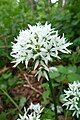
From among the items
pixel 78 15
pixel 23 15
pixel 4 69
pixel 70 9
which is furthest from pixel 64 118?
pixel 23 15

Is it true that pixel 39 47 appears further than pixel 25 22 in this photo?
No

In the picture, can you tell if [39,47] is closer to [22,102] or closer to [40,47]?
[40,47]

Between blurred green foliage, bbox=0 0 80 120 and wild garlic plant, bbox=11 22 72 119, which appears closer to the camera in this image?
wild garlic plant, bbox=11 22 72 119

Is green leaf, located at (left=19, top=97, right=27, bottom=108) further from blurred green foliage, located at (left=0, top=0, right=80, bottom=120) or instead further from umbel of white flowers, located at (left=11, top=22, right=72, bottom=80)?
umbel of white flowers, located at (left=11, top=22, right=72, bottom=80)

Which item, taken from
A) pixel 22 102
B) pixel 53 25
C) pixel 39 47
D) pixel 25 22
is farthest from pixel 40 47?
pixel 25 22

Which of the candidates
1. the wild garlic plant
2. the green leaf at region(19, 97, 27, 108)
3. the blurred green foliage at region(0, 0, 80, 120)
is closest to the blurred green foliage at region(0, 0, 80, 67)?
the blurred green foliage at region(0, 0, 80, 120)

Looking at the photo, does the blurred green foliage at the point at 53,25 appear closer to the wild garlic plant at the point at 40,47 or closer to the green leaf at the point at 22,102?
the green leaf at the point at 22,102

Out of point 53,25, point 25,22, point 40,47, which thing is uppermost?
point 25,22

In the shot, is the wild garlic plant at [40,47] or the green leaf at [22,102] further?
the green leaf at [22,102]

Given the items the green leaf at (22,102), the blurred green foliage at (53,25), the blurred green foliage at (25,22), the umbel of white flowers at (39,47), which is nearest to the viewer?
the umbel of white flowers at (39,47)

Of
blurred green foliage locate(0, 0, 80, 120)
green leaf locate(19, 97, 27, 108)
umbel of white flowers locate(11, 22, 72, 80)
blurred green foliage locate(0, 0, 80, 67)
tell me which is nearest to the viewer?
umbel of white flowers locate(11, 22, 72, 80)

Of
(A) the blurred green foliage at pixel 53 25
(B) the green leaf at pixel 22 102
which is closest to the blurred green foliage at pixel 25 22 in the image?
(A) the blurred green foliage at pixel 53 25

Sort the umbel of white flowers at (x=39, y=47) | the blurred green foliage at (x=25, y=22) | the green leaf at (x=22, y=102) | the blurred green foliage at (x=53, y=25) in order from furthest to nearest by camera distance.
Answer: the blurred green foliage at (x=25, y=22)
the green leaf at (x=22, y=102)
the blurred green foliage at (x=53, y=25)
the umbel of white flowers at (x=39, y=47)
